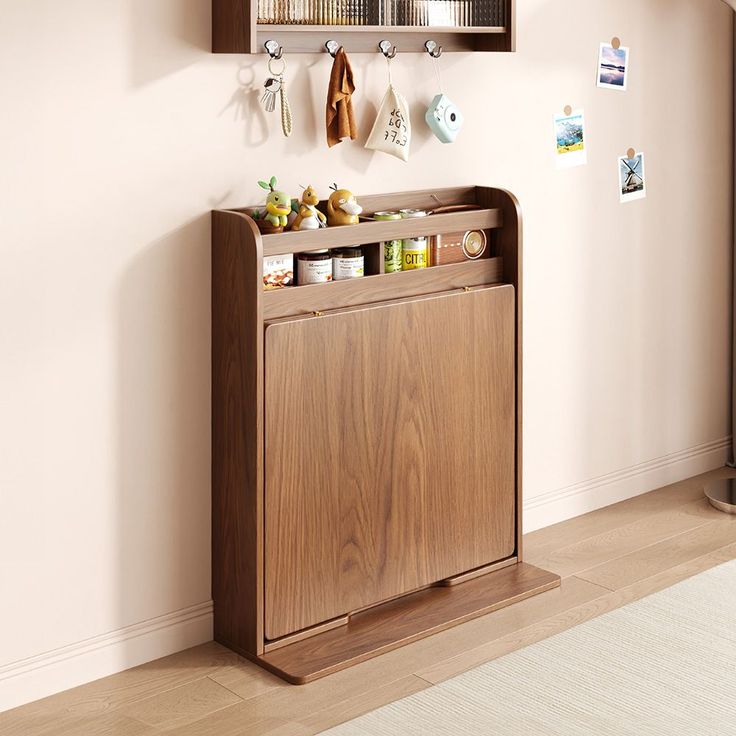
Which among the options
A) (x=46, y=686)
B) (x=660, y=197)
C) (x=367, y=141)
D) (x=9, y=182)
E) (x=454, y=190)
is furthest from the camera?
(x=660, y=197)

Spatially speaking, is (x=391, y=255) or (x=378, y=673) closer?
(x=378, y=673)

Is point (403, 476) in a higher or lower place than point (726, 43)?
lower

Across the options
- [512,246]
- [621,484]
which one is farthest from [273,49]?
[621,484]

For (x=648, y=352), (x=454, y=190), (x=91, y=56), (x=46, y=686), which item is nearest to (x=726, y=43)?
(x=648, y=352)

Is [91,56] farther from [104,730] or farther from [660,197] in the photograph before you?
[660,197]

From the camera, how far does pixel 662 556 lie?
3.19 metres

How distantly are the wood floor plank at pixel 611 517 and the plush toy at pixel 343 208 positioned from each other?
1122 millimetres

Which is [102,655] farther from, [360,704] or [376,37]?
[376,37]

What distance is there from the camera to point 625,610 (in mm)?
2830

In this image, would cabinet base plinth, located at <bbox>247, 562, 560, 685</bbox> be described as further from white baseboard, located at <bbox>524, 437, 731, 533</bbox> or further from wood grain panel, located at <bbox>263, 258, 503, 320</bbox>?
wood grain panel, located at <bbox>263, 258, 503, 320</bbox>

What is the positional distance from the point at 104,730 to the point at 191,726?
17cm

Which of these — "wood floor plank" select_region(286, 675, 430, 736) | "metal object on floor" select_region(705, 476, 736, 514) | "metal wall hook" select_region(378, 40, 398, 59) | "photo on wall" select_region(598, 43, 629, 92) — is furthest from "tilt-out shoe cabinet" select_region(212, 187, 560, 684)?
"metal object on floor" select_region(705, 476, 736, 514)

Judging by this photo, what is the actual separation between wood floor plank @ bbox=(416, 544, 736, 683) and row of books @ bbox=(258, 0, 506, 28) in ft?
4.71

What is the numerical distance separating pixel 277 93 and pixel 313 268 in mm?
398
